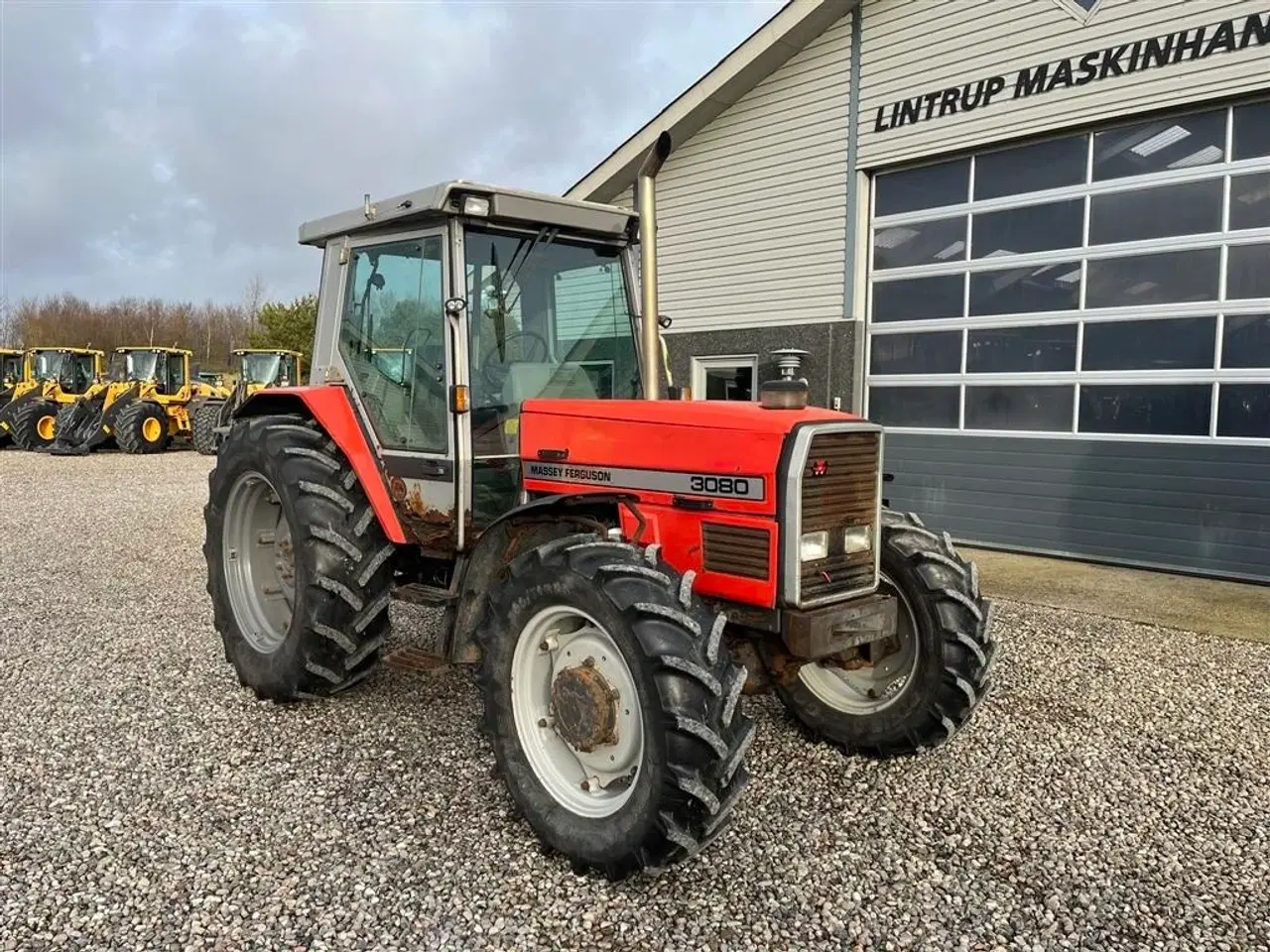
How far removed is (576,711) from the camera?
298cm

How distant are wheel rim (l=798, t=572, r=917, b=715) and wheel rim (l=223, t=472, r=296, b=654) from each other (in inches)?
101

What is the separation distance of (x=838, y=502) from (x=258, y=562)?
3052 millimetres

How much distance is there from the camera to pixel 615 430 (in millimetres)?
3482

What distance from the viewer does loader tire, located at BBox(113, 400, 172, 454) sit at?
18719 millimetres

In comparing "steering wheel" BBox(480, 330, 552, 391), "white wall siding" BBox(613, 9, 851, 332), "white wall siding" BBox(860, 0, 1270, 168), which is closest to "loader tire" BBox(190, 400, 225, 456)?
"white wall siding" BBox(613, 9, 851, 332)

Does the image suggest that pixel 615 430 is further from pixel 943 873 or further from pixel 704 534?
pixel 943 873

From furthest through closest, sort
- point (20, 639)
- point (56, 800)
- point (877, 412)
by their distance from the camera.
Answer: point (877, 412), point (20, 639), point (56, 800)

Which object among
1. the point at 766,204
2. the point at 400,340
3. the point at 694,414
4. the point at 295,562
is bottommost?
the point at 295,562

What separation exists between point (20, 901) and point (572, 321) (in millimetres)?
2838

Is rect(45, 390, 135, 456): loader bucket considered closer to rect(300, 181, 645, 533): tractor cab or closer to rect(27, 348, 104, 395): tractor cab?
rect(27, 348, 104, 395): tractor cab

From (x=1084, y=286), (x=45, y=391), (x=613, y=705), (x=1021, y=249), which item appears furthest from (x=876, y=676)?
(x=45, y=391)

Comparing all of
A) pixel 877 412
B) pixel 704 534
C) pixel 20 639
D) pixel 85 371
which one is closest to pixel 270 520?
pixel 20 639

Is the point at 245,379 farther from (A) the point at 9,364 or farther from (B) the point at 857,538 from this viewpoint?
(B) the point at 857,538

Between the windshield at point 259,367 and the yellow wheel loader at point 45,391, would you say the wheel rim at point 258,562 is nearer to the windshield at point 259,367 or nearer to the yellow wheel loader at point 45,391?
the windshield at point 259,367
